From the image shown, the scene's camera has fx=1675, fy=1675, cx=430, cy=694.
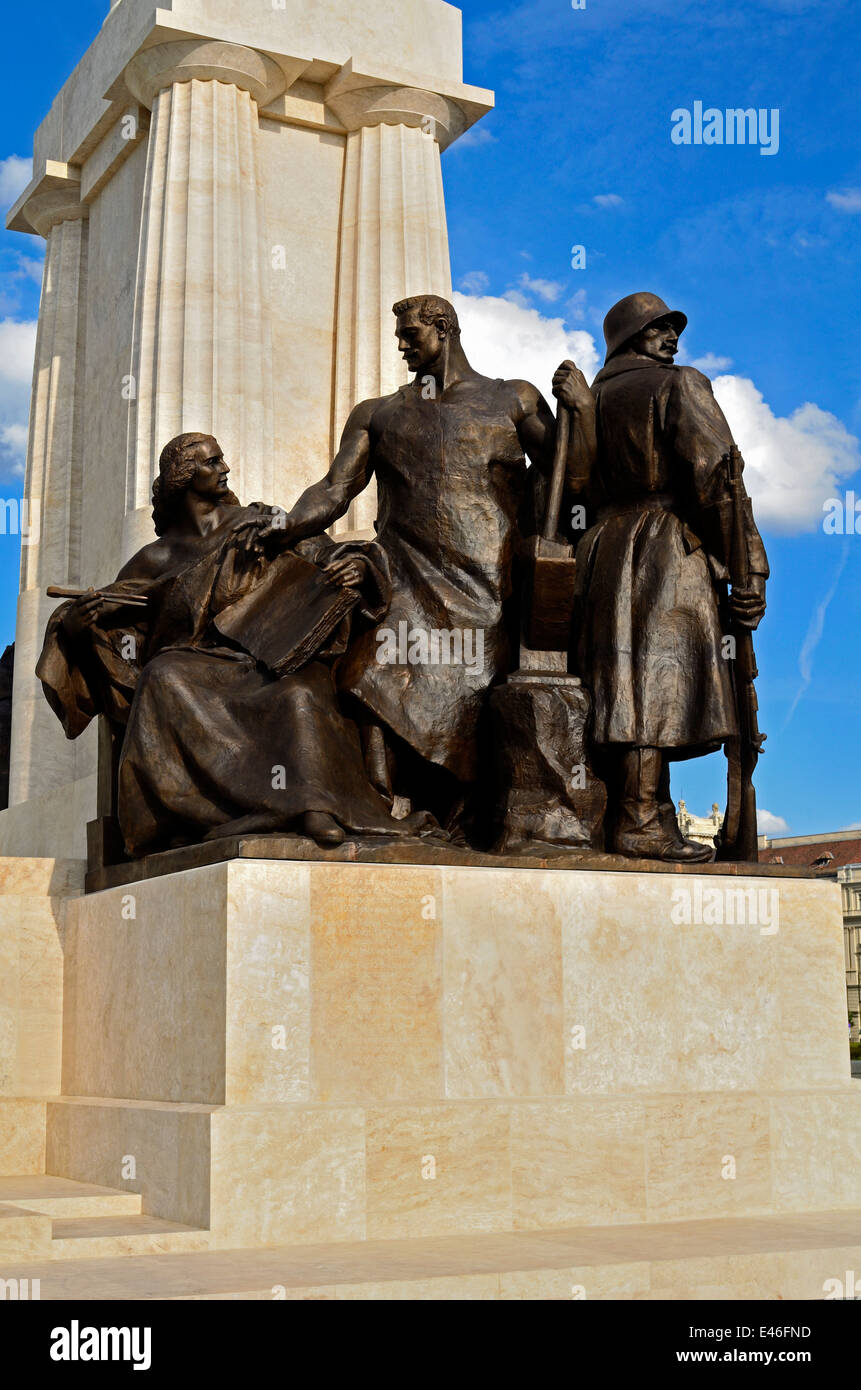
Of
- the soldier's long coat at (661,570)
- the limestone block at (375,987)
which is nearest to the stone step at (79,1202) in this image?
the limestone block at (375,987)

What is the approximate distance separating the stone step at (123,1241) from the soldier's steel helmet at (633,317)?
5.70m

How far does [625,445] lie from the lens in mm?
9641

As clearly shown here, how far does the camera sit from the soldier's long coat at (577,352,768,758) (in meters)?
9.26

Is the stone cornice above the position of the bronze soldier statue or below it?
above

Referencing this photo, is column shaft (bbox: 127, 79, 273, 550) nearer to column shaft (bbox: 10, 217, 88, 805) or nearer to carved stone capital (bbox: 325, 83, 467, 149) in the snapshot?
carved stone capital (bbox: 325, 83, 467, 149)

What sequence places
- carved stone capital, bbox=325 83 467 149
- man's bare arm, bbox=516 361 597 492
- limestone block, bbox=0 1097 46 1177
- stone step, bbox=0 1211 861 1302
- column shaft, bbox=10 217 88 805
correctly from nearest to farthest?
1. stone step, bbox=0 1211 861 1302
2. limestone block, bbox=0 1097 46 1177
3. man's bare arm, bbox=516 361 597 492
4. carved stone capital, bbox=325 83 467 149
5. column shaft, bbox=10 217 88 805

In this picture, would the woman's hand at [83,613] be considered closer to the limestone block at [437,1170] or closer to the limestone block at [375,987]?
the limestone block at [375,987]

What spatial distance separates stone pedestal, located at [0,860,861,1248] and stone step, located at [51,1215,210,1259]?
85mm

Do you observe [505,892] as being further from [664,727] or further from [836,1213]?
[836,1213]

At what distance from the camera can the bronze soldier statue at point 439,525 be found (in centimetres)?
930

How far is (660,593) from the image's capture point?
9.34 metres

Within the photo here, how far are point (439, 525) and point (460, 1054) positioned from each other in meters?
3.14

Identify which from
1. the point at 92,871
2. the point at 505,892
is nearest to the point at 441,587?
the point at 505,892

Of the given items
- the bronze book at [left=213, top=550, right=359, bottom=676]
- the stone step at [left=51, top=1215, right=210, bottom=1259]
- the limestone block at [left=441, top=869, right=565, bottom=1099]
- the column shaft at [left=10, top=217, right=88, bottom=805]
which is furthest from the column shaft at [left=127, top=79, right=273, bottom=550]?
the stone step at [left=51, top=1215, right=210, bottom=1259]
